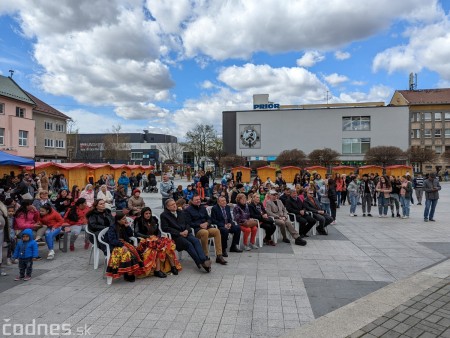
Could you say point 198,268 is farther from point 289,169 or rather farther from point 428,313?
point 289,169

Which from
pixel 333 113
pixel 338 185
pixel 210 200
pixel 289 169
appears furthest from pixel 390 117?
pixel 210 200

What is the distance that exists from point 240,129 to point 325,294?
215ft

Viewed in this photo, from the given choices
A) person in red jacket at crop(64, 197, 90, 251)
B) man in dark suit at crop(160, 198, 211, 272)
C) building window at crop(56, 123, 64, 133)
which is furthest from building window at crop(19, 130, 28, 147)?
man in dark suit at crop(160, 198, 211, 272)

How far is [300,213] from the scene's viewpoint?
9.33 meters

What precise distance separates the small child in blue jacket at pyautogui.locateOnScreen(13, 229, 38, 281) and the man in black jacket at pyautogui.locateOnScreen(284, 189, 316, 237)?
20.8ft

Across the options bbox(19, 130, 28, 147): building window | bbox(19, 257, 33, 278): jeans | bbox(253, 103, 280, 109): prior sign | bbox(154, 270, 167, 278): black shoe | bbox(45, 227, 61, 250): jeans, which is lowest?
bbox(154, 270, 167, 278): black shoe

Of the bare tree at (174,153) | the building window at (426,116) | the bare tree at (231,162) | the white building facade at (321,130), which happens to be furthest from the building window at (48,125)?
the building window at (426,116)

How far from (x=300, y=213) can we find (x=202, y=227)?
3.43 m

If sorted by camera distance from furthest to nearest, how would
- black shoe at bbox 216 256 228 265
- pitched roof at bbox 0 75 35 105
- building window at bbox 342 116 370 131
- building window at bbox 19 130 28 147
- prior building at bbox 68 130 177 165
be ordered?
prior building at bbox 68 130 177 165 < building window at bbox 342 116 370 131 < building window at bbox 19 130 28 147 < pitched roof at bbox 0 75 35 105 < black shoe at bbox 216 256 228 265

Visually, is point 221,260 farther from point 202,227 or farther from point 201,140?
point 201,140

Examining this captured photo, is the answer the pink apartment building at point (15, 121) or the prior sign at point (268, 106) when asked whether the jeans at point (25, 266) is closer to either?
the pink apartment building at point (15, 121)

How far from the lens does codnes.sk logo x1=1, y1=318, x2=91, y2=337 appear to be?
388 cm

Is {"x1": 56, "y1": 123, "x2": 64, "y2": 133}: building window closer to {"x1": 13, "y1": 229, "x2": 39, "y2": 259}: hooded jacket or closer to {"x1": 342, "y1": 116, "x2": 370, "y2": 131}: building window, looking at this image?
{"x1": 13, "y1": 229, "x2": 39, "y2": 259}: hooded jacket

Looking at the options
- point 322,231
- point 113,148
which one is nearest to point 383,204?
point 322,231
